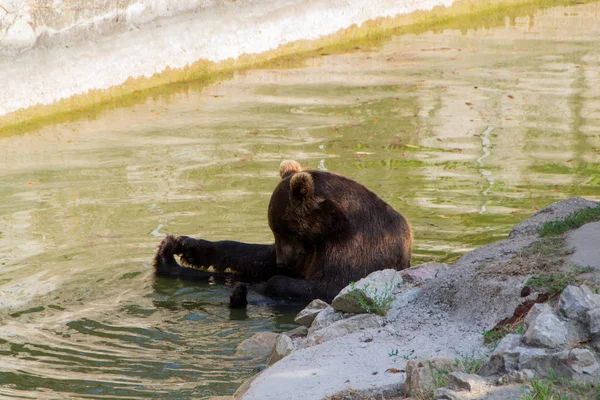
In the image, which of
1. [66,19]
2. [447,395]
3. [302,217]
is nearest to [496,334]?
[447,395]

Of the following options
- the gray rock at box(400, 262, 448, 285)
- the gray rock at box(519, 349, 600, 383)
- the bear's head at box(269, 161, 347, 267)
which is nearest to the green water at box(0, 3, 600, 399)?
the bear's head at box(269, 161, 347, 267)

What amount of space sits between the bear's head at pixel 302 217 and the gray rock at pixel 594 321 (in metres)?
3.13

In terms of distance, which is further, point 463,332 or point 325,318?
point 325,318

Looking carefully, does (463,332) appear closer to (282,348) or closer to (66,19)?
(282,348)

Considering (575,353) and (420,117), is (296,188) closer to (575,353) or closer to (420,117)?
(575,353)

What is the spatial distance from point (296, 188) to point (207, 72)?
8.50 meters

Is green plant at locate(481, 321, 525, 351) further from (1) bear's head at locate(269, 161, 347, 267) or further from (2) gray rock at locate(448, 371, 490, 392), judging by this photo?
(1) bear's head at locate(269, 161, 347, 267)

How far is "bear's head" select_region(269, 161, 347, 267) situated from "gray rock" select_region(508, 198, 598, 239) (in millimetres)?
1349

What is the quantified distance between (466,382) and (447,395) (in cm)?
12

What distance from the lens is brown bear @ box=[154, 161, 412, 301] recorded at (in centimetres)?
734

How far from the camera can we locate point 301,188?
7289 millimetres

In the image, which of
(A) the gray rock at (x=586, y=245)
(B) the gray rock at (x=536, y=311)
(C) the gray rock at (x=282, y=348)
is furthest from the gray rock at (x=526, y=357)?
(C) the gray rock at (x=282, y=348)

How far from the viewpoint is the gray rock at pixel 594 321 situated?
442cm

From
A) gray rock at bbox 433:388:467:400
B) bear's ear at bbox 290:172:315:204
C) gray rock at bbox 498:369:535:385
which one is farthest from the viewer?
bear's ear at bbox 290:172:315:204
